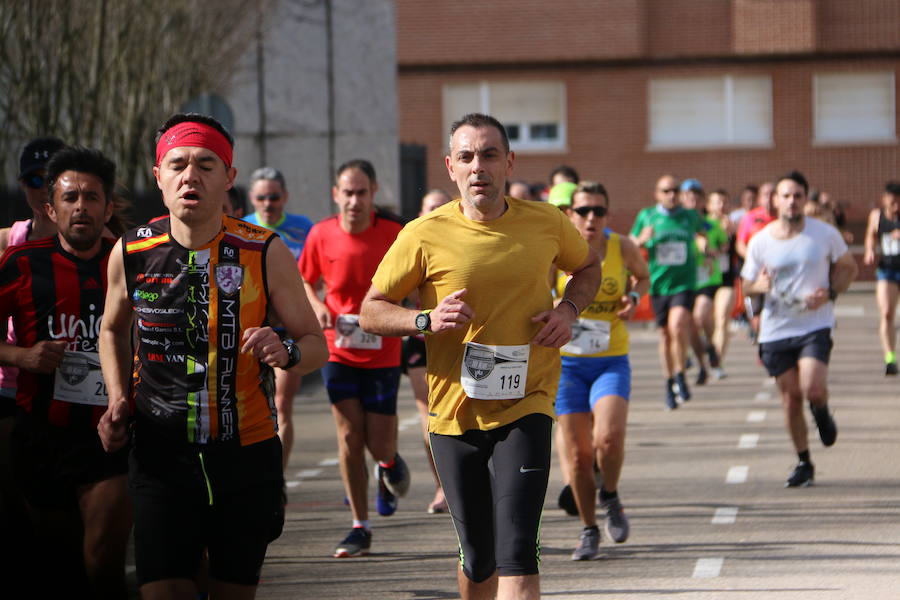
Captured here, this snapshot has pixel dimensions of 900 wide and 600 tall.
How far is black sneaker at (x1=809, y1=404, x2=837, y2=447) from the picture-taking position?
988 centimetres

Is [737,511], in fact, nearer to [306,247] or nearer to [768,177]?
[306,247]

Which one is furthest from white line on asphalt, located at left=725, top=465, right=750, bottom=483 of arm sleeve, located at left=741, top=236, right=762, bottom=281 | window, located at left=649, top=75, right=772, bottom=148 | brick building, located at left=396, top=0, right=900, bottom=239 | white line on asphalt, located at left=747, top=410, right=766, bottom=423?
window, located at left=649, top=75, right=772, bottom=148

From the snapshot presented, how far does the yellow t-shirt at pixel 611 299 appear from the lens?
8.16m

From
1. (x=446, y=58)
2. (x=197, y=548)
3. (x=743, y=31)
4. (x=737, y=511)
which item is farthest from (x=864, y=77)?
(x=197, y=548)

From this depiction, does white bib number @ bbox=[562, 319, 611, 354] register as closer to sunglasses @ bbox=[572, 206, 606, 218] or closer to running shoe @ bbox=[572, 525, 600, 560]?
sunglasses @ bbox=[572, 206, 606, 218]

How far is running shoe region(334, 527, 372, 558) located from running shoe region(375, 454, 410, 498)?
0.69 metres

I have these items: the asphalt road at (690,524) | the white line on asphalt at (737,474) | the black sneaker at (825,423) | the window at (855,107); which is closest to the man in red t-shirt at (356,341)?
the asphalt road at (690,524)

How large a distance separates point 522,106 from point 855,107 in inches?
291

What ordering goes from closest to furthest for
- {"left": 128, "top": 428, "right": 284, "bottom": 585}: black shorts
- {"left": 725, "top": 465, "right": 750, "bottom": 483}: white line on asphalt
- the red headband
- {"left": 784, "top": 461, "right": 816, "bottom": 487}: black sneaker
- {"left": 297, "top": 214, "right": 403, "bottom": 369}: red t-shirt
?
{"left": 128, "top": 428, "right": 284, "bottom": 585}: black shorts, the red headband, {"left": 297, "top": 214, "right": 403, "bottom": 369}: red t-shirt, {"left": 784, "top": 461, "right": 816, "bottom": 487}: black sneaker, {"left": 725, "top": 465, "right": 750, "bottom": 483}: white line on asphalt

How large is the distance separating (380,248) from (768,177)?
27.0 meters

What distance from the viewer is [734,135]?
34406 mm

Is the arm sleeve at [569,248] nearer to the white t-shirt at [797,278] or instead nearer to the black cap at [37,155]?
the black cap at [37,155]

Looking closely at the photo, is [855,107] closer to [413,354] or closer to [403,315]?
[413,354]

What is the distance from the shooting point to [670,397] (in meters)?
14.1
